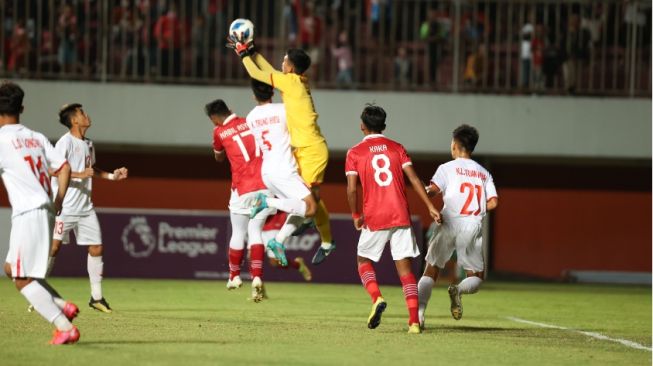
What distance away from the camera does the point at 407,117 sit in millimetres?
25953

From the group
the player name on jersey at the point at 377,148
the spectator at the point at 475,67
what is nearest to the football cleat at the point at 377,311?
the player name on jersey at the point at 377,148

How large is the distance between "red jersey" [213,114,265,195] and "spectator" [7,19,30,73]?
11356mm

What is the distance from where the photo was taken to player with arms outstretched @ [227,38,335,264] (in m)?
12.6

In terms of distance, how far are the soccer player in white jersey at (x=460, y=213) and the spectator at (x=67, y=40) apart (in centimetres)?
1483

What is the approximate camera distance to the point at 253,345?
10.2 m

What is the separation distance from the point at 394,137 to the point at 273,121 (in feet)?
42.7

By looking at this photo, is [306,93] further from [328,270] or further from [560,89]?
[560,89]

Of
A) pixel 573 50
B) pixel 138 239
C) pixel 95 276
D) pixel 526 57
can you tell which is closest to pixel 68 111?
pixel 95 276

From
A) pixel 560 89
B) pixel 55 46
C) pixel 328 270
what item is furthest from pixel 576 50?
pixel 55 46

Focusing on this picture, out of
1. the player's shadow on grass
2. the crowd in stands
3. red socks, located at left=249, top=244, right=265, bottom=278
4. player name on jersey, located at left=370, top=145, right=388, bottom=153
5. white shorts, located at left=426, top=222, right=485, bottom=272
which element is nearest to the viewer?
the player's shadow on grass

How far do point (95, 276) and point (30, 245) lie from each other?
14.6 ft

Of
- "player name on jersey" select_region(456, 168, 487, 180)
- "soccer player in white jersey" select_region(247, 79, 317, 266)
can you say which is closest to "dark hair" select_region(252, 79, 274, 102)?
"soccer player in white jersey" select_region(247, 79, 317, 266)

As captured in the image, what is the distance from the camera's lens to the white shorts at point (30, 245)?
9.32m

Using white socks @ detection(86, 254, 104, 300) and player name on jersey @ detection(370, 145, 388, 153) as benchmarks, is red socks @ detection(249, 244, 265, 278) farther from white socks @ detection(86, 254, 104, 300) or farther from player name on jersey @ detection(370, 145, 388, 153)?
player name on jersey @ detection(370, 145, 388, 153)
